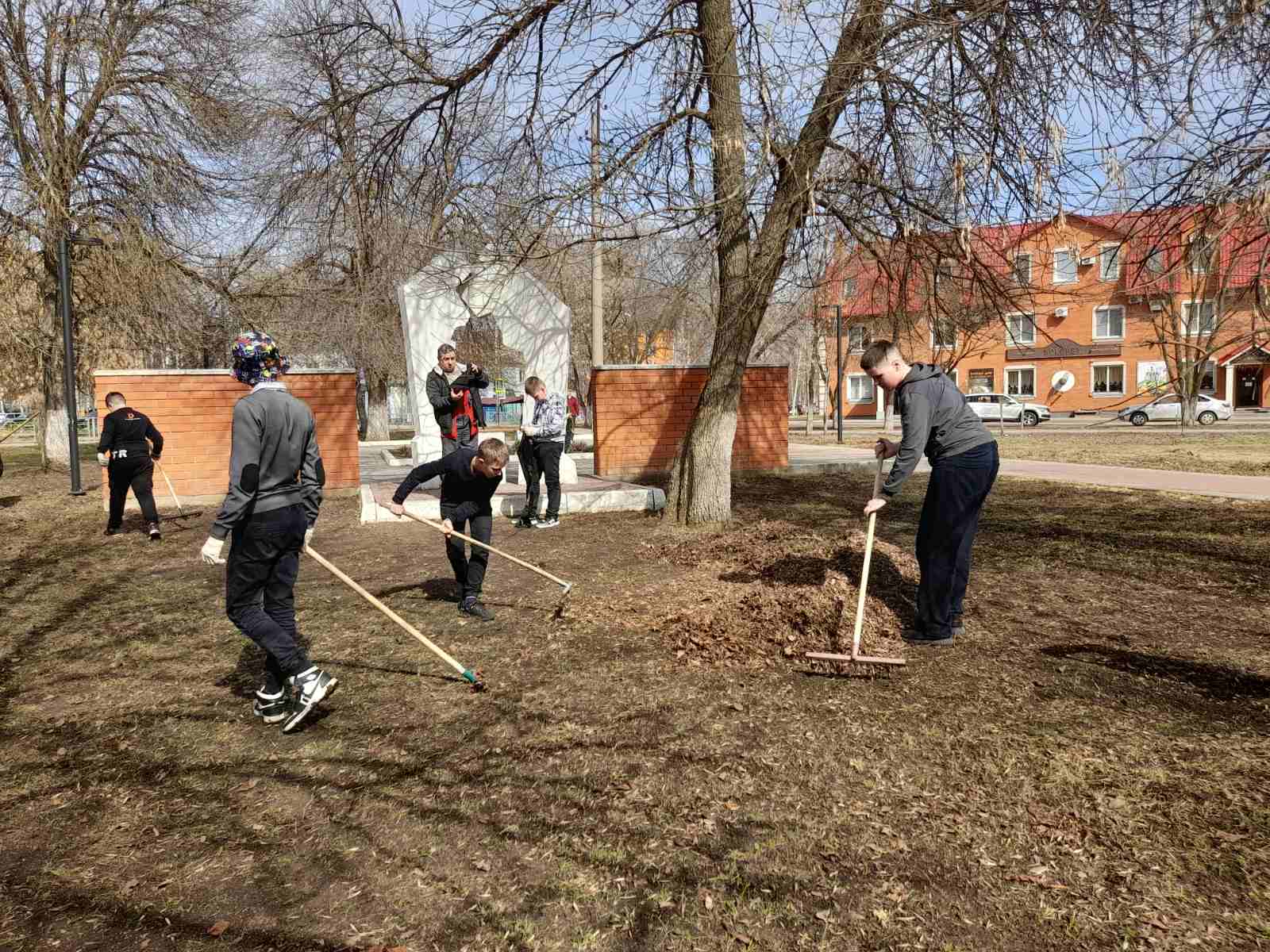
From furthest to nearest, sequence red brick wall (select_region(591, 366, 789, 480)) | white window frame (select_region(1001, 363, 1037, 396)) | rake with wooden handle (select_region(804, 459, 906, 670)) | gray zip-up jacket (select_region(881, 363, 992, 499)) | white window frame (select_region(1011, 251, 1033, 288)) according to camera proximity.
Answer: white window frame (select_region(1001, 363, 1037, 396))
red brick wall (select_region(591, 366, 789, 480))
white window frame (select_region(1011, 251, 1033, 288))
gray zip-up jacket (select_region(881, 363, 992, 499))
rake with wooden handle (select_region(804, 459, 906, 670))

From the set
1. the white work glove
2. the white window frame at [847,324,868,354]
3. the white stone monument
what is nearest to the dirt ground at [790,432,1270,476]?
the white window frame at [847,324,868,354]

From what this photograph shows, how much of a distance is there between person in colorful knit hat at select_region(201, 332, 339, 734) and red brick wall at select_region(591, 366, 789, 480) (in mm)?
9234

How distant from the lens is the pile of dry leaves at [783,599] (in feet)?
15.6

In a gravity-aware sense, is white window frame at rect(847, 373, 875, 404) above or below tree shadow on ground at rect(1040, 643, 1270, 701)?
above

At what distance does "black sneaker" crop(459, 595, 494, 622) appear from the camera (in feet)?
18.4

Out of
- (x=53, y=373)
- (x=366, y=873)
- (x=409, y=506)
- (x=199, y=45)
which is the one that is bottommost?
(x=366, y=873)

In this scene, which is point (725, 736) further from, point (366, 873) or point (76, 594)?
point (76, 594)

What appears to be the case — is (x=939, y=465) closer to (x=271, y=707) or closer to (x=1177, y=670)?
(x=1177, y=670)

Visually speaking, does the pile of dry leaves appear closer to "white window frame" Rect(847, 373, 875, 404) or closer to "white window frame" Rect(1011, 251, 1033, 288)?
"white window frame" Rect(1011, 251, 1033, 288)

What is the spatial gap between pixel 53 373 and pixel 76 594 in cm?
1186

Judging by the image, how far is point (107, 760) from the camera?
11.7ft

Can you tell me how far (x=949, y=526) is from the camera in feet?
14.9

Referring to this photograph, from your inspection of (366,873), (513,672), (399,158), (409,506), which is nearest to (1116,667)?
(513,672)

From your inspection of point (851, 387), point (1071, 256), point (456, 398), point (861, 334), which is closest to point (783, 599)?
point (1071, 256)
